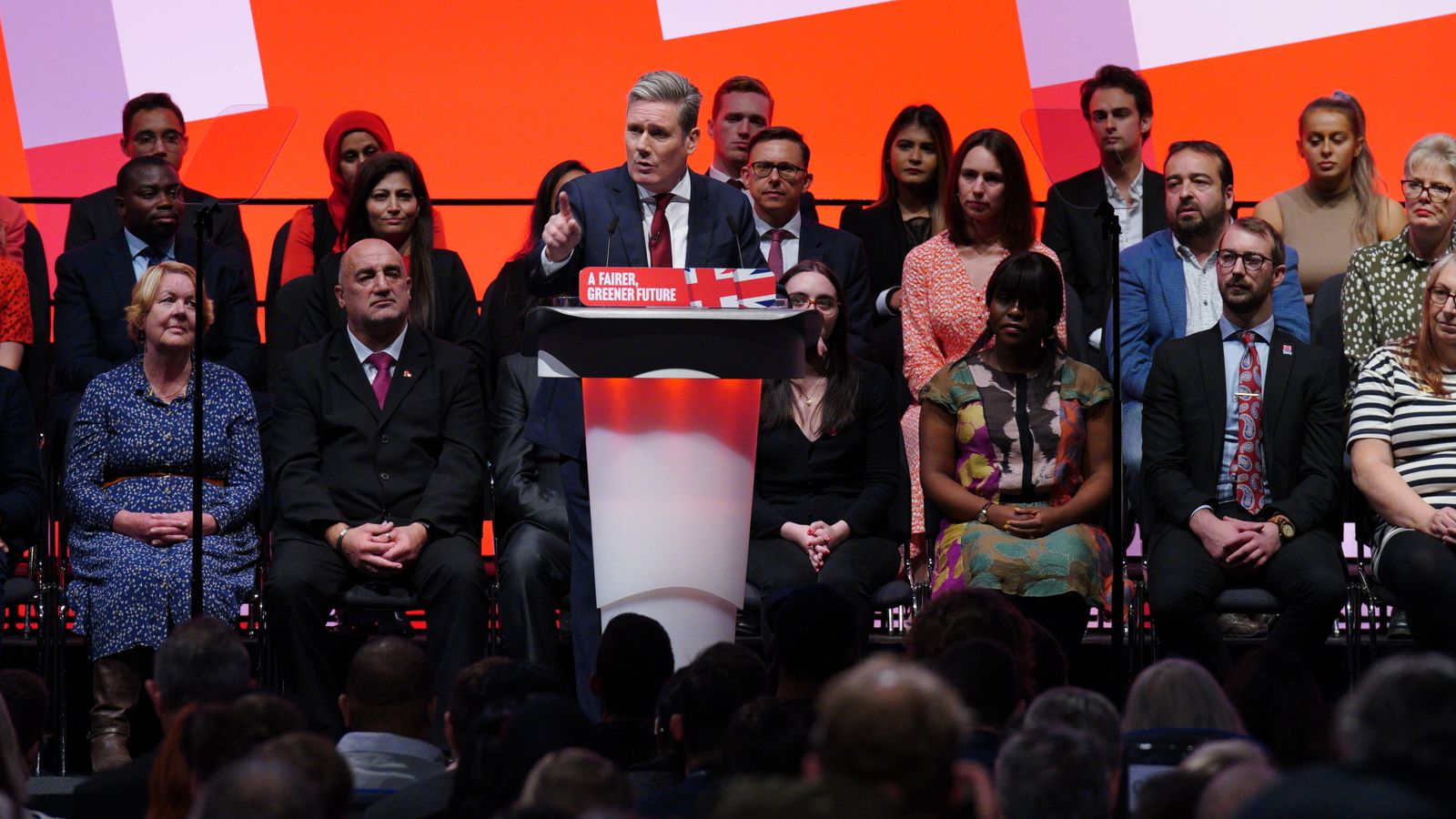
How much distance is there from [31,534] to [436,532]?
3.50 ft

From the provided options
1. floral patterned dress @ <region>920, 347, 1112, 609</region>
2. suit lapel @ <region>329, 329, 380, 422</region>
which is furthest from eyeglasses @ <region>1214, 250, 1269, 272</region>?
suit lapel @ <region>329, 329, 380, 422</region>

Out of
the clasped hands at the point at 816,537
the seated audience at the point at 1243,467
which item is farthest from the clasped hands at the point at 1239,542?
the clasped hands at the point at 816,537

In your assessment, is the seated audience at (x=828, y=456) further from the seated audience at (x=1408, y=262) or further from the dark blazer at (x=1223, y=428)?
the seated audience at (x=1408, y=262)

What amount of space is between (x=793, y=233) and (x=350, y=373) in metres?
1.44

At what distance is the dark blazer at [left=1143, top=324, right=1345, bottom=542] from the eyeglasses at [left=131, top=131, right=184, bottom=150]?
318 centimetres

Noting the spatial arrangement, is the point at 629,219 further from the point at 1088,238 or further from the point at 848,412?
the point at 1088,238

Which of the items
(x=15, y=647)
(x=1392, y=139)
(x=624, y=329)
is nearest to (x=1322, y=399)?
(x=624, y=329)

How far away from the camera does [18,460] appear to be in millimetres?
5027

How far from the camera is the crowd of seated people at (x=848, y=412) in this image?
4.81 m

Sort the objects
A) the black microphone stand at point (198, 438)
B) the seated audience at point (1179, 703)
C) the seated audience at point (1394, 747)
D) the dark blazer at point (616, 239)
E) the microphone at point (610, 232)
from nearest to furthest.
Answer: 1. the seated audience at point (1394, 747)
2. the seated audience at point (1179, 703)
3. the microphone at point (610, 232)
4. the dark blazer at point (616, 239)
5. the black microphone stand at point (198, 438)

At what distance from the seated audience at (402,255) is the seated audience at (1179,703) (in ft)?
9.48

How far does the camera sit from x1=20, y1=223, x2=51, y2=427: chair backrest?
562 cm

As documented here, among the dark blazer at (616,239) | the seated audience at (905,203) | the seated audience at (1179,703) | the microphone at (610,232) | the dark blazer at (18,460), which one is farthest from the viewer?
the seated audience at (905,203)

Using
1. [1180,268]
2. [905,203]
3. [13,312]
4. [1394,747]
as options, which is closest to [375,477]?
[13,312]
